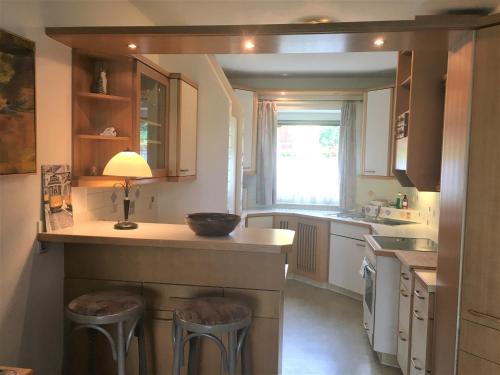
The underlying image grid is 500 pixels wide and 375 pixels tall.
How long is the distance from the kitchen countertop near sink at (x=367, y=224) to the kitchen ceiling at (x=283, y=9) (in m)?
1.80

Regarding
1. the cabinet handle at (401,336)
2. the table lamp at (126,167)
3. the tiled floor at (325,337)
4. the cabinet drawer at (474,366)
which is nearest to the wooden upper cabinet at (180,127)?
the table lamp at (126,167)

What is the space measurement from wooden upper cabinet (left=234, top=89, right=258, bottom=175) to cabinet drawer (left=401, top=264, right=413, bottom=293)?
2630 millimetres

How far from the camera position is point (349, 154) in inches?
194

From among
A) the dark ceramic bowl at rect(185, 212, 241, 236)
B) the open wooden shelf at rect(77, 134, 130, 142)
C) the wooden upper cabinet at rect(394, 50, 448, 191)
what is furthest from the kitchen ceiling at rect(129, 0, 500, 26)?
the dark ceramic bowl at rect(185, 212, 241, 236)

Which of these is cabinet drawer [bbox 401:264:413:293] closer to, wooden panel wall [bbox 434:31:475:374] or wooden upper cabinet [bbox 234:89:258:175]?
wooden panel wall [bbox 434:31:475:374]

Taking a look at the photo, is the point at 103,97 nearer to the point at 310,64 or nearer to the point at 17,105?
the point at 17,105

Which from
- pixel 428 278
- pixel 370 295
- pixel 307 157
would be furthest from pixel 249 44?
pixel 307 157

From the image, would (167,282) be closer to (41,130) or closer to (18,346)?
(18,346)

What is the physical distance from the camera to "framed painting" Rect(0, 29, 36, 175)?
170 cm

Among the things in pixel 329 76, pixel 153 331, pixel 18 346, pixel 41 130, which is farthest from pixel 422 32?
pixel 329 76

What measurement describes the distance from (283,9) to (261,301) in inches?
77.9

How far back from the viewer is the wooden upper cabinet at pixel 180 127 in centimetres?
313

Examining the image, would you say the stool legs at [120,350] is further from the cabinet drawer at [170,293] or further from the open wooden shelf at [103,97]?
the open wooden shelf at [103,97]

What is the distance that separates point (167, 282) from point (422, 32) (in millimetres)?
1842
